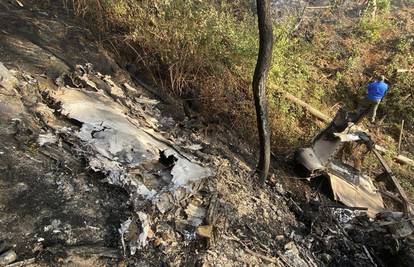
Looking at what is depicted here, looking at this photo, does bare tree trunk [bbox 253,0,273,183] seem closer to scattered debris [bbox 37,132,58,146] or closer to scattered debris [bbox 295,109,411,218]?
scattered debris [bbox 295,109,411,218]

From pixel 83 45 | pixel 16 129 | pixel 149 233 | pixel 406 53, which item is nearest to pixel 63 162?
pixel 16 129

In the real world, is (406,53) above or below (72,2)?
above

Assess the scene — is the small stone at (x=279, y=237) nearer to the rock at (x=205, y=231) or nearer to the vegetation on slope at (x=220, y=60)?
the rock at (x=205, y=231)

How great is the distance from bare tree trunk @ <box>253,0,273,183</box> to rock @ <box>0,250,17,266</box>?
243 cm

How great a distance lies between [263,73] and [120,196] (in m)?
1.67

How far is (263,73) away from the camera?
12.5 feet

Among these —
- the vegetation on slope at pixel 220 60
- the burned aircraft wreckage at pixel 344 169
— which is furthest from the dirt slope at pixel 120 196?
the vegetation on slope at pixel 220 60

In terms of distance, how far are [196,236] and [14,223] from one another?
51.3 inches

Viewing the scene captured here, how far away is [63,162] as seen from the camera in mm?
3307

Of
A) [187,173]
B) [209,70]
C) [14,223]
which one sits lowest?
[14,223]

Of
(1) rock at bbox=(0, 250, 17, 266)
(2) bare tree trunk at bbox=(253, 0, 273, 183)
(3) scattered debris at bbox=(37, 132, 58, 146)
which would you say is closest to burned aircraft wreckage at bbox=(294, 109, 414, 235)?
(2) bare tree trunk at bbox=(253, 0, 273, 183)

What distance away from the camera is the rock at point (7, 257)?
8.20 ft

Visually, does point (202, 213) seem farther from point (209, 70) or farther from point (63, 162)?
point (209, 70)

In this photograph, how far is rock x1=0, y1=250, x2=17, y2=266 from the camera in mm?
2499
